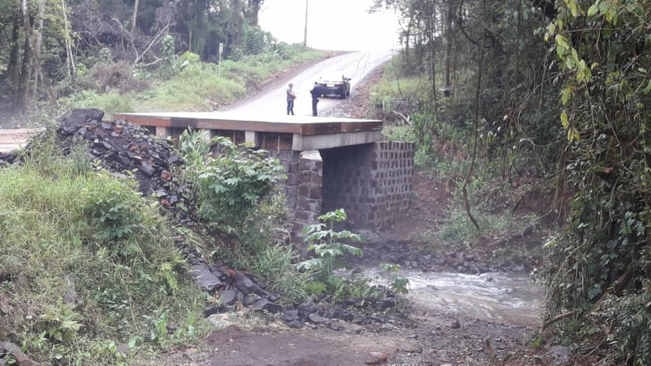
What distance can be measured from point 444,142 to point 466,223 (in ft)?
13.1

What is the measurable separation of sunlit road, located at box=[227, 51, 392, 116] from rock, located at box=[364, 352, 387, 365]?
13.4 meters

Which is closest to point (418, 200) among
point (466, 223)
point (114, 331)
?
point (466, 223)

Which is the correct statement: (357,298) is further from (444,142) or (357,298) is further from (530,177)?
(444,142)

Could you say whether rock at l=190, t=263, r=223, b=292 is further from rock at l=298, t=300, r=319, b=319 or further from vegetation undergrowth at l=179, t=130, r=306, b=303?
rock at l=298, t=300, r=319, b=319

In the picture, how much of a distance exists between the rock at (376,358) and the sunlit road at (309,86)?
13440mm

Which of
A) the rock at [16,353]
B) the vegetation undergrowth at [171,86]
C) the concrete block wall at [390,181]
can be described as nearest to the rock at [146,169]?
the rock at [16,353]

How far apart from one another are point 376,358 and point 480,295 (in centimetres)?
584

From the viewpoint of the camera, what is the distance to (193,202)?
10180mm

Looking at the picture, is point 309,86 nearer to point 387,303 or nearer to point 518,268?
point 518,268

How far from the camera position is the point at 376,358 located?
7.25 m

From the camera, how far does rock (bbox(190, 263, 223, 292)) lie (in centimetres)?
A: 843

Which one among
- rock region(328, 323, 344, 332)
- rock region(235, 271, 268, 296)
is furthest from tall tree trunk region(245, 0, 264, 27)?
rock region(328, 323, 344, 332)

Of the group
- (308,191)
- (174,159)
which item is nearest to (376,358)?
(174,159)

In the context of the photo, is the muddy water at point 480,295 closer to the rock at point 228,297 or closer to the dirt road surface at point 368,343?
the dirt road surface at point 368,343
